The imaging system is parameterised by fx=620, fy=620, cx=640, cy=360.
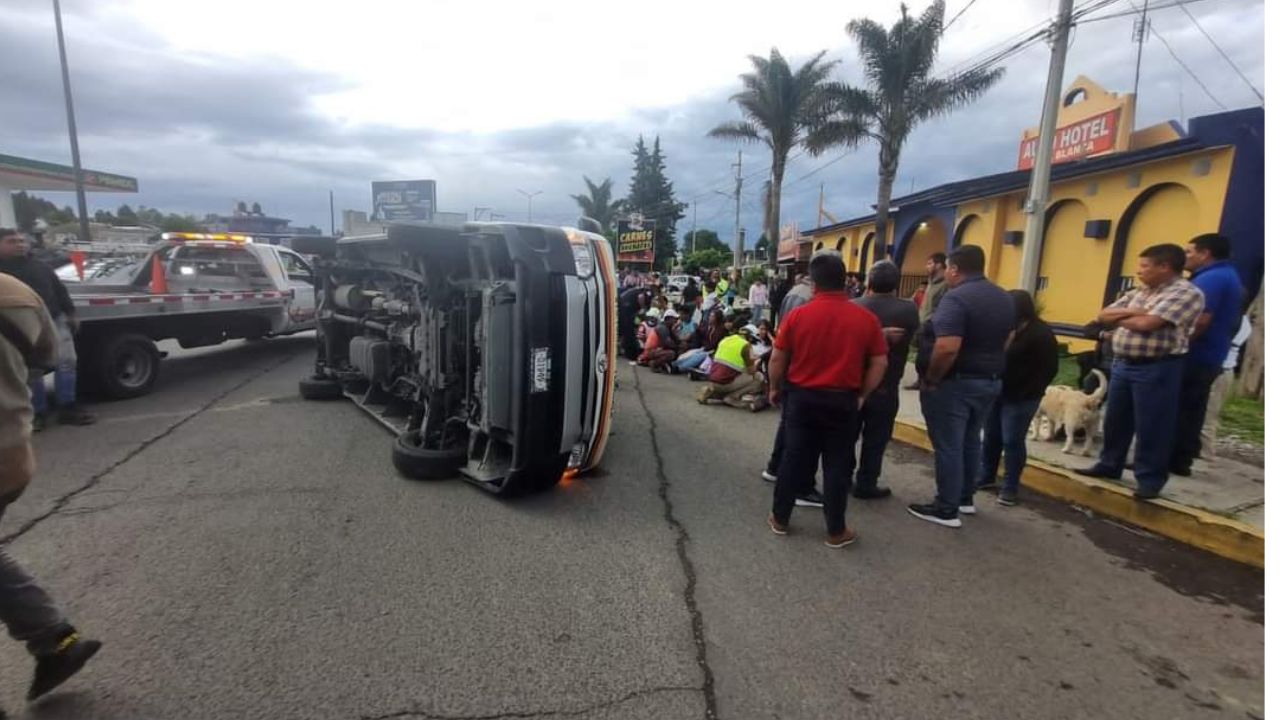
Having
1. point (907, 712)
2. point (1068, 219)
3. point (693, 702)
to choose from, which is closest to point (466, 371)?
point (693, 702)

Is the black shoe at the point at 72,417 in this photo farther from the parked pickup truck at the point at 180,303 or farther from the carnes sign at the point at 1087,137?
the carnes sign at the point at 1087,137

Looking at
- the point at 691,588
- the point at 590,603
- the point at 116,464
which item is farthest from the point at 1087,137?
the point at 116,464

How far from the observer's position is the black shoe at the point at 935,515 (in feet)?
13.7

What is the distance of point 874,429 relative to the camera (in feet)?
→ 15.0

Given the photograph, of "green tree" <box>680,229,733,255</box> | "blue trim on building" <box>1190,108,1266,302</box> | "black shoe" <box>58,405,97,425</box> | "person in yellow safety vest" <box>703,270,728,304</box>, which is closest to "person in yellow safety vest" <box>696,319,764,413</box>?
"black shoe" <box>58,405,97,425</box>

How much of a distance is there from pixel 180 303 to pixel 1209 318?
10102 mm

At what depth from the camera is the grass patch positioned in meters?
6.17

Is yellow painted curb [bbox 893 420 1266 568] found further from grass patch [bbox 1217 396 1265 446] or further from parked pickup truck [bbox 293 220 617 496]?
parked pickup truck [bbox 293 220 617 496]

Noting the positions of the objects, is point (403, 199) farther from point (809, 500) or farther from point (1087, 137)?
point (809, 500)

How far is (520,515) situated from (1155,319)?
432 centimetres

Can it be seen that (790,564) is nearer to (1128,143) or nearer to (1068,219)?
(1068,219)

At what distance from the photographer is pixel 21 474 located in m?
2.29

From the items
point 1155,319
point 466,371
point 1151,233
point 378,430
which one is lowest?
point 378,430

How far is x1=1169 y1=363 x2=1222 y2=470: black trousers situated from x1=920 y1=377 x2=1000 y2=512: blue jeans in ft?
5.91
